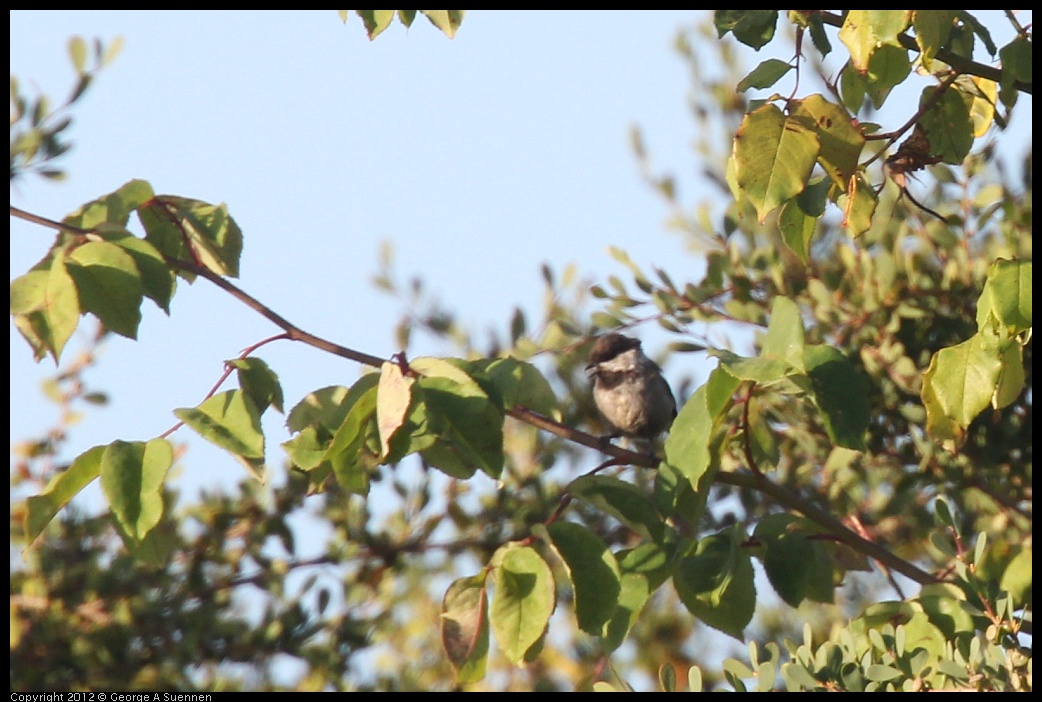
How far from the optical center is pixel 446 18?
2.32 meters

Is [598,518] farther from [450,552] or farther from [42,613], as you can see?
[42,613]

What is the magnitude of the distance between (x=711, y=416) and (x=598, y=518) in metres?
2.78

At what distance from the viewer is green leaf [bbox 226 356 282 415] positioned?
2029 mm

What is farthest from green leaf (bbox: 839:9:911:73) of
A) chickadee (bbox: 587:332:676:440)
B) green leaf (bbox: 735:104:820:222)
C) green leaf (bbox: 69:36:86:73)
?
chickadee (bbox: 587:332:676:440)

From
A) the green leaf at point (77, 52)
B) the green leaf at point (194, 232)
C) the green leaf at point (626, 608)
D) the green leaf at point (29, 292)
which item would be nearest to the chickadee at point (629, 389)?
the green leaf at point (77, 52)

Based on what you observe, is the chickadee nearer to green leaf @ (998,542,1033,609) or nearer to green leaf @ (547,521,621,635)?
green leaf @ (998,542,1033,609)

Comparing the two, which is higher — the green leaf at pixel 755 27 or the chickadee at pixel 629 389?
the chickadee at pixel 629 389

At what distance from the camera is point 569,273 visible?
4.44 meters

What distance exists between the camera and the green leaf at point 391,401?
72.7 inches

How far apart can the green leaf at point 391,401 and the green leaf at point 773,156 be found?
65 centimetres

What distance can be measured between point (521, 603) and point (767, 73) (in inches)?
39.5

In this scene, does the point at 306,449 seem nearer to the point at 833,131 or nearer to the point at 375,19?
the point at 375,19

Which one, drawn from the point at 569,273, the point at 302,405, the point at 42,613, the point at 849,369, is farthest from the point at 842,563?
the point at 42,613

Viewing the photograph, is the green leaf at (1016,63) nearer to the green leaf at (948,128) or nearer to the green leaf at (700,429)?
the green leaf at (948,128)
